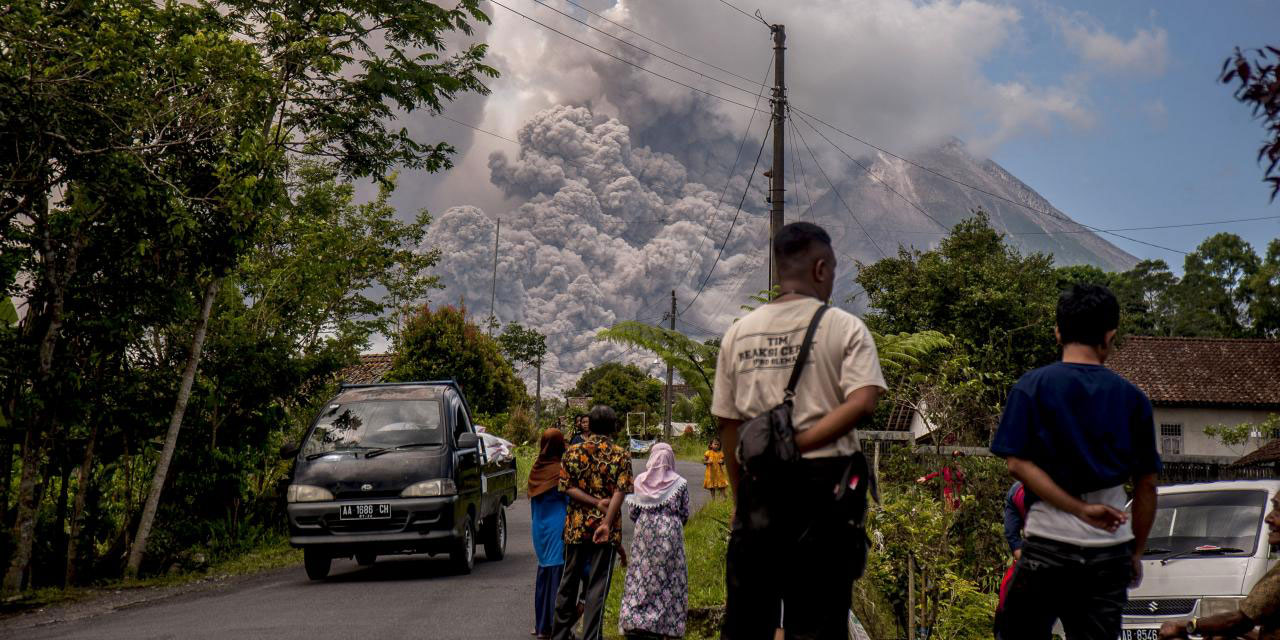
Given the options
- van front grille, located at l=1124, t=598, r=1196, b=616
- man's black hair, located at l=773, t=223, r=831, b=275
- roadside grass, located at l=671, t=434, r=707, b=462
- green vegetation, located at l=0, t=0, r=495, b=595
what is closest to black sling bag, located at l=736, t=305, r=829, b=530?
man's black hair, located at l=773, t=223, r=831, b=275

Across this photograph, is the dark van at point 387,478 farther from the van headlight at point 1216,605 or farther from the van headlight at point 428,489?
the van headlight at point 1216,605

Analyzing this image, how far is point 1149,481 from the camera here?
13.1 feet

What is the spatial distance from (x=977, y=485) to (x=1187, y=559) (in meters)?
1.60

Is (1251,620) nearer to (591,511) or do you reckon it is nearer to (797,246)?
(797,246)

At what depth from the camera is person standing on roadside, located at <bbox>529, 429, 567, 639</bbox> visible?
8.60 metres

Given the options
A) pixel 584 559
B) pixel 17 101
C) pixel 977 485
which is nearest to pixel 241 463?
pixel 17 101

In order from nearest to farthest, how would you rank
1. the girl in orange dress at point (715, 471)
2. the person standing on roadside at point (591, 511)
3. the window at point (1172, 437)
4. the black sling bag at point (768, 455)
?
the black sling bag at point (768, 455) < the person standing on roadside at point (591, 511) < the girl in orange dress at point (715, 471) < the window at point (1172, 437)

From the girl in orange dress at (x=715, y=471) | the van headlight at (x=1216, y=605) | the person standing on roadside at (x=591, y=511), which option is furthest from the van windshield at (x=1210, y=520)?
the girl in orange dress at (x=715, y=471)

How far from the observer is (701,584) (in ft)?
38.4

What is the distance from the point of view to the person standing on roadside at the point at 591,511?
794 cm

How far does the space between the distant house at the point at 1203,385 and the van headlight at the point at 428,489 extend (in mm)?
39661

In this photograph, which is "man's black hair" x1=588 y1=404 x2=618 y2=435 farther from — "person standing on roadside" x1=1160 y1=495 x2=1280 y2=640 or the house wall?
the house wall

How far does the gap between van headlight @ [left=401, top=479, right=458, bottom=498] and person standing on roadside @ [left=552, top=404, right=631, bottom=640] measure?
180 inches

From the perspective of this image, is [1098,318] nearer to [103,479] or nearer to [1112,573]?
[1112,573]
